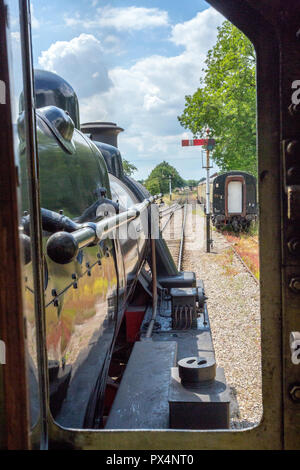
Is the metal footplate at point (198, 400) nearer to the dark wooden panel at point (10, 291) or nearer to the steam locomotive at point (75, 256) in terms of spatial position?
the steam locomotive at point (75, 256)

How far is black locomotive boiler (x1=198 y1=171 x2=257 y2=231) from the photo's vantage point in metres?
18.4

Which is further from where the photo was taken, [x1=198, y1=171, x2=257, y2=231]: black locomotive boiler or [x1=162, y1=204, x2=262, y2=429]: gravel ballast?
[x1=198, y1=171, x2=257, y2=231]: black locomotive boiler

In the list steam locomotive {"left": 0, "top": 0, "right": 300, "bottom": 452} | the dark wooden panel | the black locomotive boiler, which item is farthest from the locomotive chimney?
the black locomotive boiler

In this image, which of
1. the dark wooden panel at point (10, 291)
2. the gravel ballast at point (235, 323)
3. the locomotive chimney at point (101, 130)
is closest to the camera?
the dark wooden panel at point (10, 291)

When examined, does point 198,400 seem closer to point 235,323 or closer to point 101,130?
point 101,130

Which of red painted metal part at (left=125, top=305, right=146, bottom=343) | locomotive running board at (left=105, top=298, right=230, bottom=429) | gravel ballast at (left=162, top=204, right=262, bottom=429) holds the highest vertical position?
locomotive running board at (left=105, top=298, right=230, bottom=429)

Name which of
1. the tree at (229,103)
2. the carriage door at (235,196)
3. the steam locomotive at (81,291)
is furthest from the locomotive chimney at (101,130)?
the carriage door at (235,196)

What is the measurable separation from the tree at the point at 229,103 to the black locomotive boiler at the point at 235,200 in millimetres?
13778

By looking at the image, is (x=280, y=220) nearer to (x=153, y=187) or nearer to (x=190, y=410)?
(x=190, y=410)

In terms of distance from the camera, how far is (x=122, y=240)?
3500mm

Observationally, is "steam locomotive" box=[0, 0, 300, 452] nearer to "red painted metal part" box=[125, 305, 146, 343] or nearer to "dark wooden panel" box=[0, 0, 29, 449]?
"dark wooden panel" box=[0, 0, 29, 449]

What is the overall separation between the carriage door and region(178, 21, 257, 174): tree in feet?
Answer: 47.3

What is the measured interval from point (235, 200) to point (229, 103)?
51.7ft

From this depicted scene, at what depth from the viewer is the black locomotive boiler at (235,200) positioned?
725 inches
